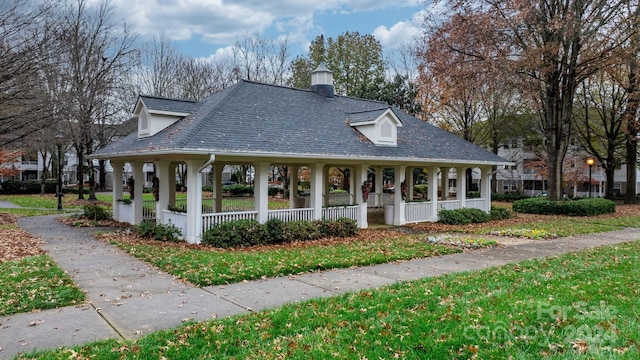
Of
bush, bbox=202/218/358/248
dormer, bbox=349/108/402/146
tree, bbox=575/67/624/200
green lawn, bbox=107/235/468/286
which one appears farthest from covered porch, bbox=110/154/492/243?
tree, bbox=575/67/624/200

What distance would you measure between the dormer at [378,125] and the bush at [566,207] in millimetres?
10377

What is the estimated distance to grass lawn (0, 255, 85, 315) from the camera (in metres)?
5.80

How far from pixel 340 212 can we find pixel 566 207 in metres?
13.0

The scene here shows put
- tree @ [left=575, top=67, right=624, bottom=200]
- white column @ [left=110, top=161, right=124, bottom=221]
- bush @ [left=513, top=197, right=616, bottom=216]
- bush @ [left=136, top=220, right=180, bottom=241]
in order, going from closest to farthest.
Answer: bush @ [left=136, top=220, right=180, bottom=241]
white column @ [left=110, top=161, right=124, bottom=221]
bush @ [left=513, top=197, right=616, bottom=216]
tree @ [left=575, top=67, right=624, bottom=200]

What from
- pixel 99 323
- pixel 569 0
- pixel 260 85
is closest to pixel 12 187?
pixel 260 85

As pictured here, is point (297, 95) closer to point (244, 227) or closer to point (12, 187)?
point (244, 227)

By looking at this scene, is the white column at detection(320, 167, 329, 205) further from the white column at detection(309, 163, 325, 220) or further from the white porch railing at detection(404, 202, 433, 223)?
the white column at detection(309, 163, 325, 220)

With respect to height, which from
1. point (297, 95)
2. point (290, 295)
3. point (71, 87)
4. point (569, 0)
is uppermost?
point (569, 0)

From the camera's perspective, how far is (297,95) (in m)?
17.5

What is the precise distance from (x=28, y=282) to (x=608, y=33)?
23.9 m

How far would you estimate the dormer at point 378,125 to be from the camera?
15.6 meters

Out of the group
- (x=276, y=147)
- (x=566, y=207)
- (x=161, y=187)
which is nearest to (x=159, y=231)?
(x=161, y=187)

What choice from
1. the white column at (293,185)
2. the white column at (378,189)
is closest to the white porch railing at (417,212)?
the white column at (378,189)

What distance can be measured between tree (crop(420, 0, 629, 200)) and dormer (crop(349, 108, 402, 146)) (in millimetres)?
5921
